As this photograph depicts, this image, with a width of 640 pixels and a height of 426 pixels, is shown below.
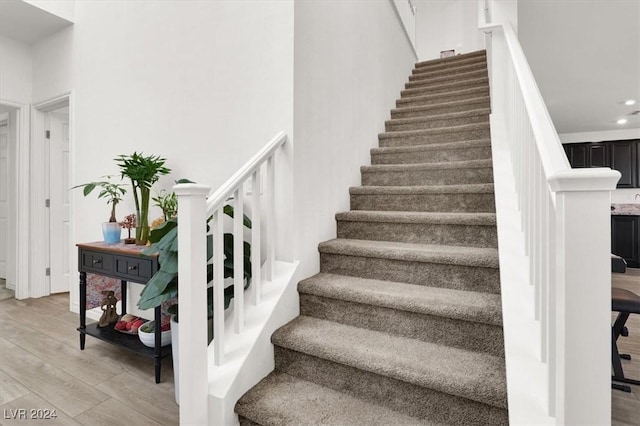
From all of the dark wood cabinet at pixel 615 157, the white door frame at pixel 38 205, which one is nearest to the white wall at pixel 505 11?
the white door frame at pixel 38 205

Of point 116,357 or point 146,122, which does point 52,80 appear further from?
point 116,357

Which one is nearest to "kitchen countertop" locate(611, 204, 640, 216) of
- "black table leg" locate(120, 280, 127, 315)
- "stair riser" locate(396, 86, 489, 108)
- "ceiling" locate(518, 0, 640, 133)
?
"ceiling" locate(518, 0, 640, 133)

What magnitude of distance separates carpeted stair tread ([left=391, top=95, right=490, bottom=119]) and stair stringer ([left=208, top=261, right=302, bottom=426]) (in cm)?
236

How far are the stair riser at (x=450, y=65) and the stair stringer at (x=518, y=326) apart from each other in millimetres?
3174

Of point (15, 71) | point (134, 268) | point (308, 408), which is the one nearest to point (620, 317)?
point (308, 408)

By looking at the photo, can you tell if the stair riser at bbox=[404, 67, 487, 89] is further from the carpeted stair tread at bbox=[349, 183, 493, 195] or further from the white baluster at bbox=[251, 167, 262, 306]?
the white baluster at bbox=[251, 167, 262, 306]

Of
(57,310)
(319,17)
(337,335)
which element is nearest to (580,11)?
(319,17)

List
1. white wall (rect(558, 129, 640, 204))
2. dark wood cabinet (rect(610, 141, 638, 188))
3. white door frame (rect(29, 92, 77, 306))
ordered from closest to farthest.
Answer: white door frame (rect(29, 92, 77, 306)), dark wood cabinet (rect(610, 141, 638, 188)), white wall (rect(558, 129, 640, 204))

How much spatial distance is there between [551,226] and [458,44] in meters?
7.24

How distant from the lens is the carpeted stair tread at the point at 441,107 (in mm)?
3235

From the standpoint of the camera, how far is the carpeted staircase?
135 cm

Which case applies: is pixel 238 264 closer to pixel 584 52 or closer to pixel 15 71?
pixel 15 71

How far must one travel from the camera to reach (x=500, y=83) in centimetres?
251

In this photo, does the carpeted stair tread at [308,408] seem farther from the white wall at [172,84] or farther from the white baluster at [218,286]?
the white wall at [172,84]
